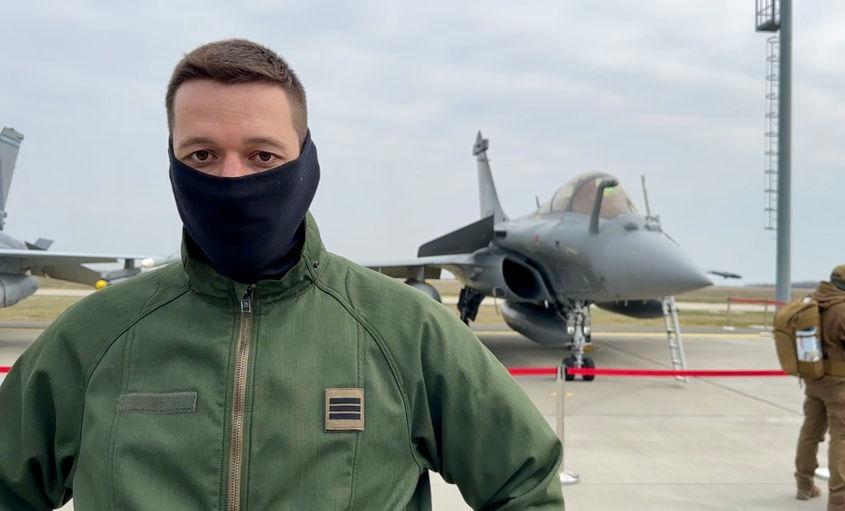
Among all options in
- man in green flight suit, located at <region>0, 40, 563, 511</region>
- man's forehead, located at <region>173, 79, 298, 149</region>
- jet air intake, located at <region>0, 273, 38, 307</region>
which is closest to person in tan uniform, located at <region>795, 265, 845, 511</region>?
man in green flight suit, located at <region>0, 40, 563, 511</region>

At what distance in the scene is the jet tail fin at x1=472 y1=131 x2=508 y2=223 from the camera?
18016 mm

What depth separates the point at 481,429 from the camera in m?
1.27

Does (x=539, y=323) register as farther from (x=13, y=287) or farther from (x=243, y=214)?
(x=13, y=287)

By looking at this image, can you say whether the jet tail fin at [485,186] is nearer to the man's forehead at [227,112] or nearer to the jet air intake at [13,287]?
the jet air intake at [13,287]

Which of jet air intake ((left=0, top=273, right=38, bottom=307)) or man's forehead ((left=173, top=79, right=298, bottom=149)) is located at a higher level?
man's forehead ((left=173, top=79, right=298, bottom=149))

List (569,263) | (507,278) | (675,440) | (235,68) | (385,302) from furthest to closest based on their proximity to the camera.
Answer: (507,278)
(569,263)
(675,440)
(385,302)
(235,68)

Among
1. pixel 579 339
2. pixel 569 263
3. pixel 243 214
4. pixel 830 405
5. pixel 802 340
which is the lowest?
pixel 579 339

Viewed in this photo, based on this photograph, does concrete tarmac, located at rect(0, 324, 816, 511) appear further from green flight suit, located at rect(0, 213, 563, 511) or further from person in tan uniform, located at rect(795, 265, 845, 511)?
green flight suit, located at rect(0, 213, 563, 511)

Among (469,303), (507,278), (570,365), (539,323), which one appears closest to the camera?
(570,365)

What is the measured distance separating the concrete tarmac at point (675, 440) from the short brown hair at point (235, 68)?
3924 millimetres

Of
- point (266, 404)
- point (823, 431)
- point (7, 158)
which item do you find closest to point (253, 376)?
point (266, 404)

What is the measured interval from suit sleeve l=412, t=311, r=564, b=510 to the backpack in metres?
4.10

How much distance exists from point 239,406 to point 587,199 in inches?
364

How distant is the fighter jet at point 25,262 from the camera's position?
1444cm
